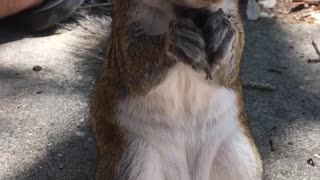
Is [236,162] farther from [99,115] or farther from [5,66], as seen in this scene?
[5,66]

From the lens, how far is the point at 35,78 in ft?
12.3

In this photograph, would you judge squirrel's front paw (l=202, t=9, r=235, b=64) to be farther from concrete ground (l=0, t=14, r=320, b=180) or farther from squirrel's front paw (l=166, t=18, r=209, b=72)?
concrete ground (l=0, t=14, r=320, b=180)

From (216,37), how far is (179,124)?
43 cm

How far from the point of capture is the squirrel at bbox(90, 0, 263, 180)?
7.54 feet

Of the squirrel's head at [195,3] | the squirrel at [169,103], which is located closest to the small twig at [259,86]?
the squirrel at [169,103]

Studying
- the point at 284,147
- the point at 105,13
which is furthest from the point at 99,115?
the point at 105,13

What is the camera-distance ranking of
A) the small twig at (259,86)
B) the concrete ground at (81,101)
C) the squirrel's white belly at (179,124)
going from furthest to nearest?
the small twig at (259,86)
the concrete ground at (81,101)
the squirrel's white belly at (179,124)

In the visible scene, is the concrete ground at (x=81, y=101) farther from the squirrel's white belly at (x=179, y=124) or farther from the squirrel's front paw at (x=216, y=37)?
the squirrel's front paw at (x=216, y=37)

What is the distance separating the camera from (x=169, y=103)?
2.46 m

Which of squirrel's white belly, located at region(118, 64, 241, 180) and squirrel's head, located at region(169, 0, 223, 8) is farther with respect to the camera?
squirrel's white belly, located at region(118, 64, 241, 180)

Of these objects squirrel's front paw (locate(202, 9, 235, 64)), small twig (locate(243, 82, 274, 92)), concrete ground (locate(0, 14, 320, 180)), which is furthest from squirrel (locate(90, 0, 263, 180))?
small twig (locate(243, 82, 274, 92))

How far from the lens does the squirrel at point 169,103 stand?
2.30 m

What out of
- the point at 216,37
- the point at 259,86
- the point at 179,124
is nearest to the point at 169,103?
the point at 179,124

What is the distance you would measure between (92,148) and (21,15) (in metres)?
1.41
